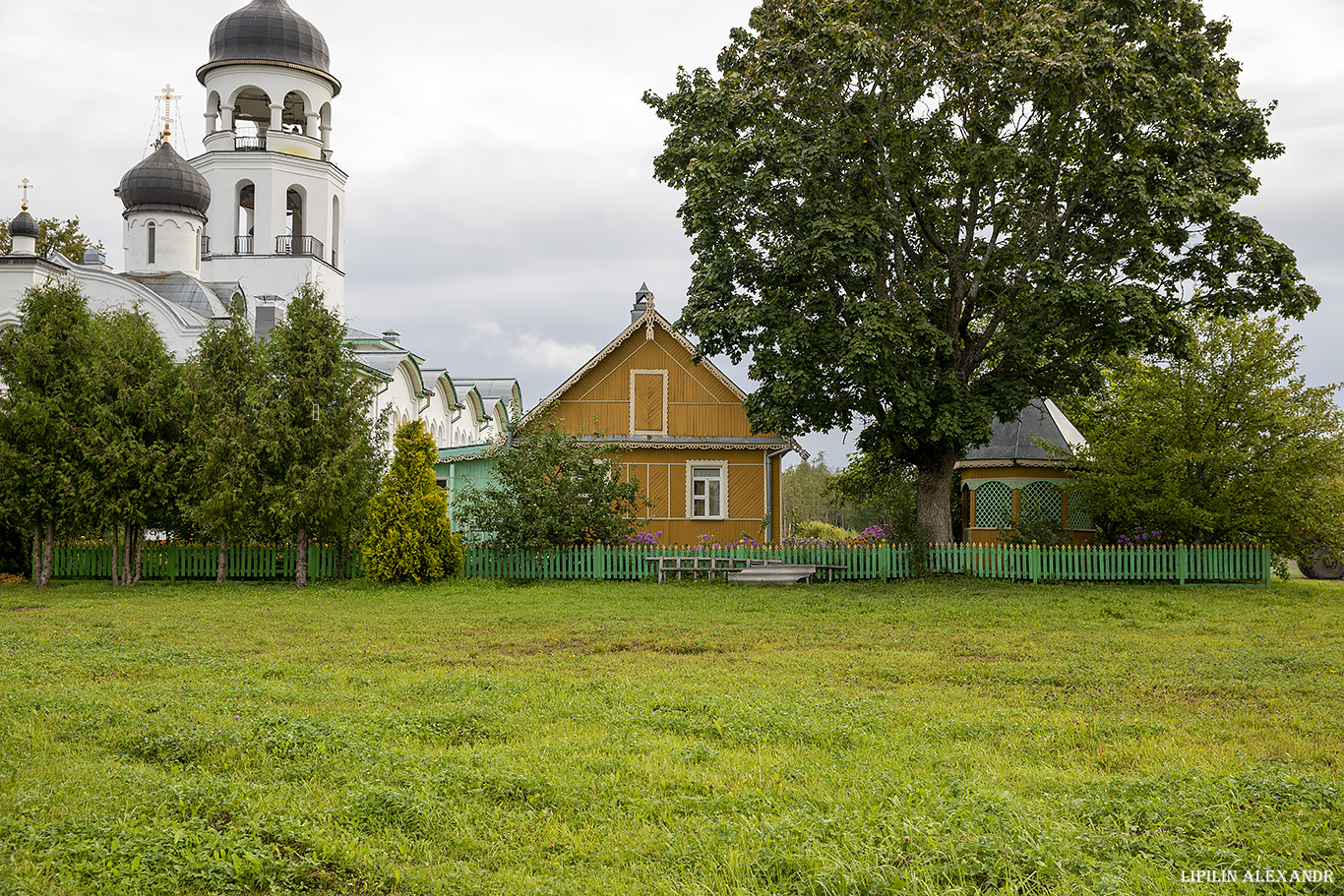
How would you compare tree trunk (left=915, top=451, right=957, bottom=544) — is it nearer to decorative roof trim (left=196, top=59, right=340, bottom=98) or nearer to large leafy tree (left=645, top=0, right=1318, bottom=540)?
large leafy tree (left=645, top=0, right=1318, bottom=540)

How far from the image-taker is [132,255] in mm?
39906

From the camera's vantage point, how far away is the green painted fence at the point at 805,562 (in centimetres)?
A: 2308

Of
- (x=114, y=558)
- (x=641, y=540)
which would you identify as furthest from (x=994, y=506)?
(x=114, y=558)

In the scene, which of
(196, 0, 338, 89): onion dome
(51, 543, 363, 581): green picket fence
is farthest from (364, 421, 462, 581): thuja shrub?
(196, 0, 338, 89): onion dome

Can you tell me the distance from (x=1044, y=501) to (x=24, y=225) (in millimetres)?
34365

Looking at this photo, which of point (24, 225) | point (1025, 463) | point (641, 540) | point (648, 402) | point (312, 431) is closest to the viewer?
point (312, 431)

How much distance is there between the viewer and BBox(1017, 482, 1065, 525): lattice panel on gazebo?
90.2ft

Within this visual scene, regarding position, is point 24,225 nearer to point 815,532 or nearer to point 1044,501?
point 815,532

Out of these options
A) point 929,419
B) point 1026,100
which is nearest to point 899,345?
point 929,419

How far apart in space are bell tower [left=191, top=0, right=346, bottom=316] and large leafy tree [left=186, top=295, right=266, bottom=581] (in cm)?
2053

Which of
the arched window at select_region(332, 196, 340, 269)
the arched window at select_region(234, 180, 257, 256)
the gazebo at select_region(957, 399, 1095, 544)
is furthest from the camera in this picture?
the arched window at select_region(332, 196, 340, 269)

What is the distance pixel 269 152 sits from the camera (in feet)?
141

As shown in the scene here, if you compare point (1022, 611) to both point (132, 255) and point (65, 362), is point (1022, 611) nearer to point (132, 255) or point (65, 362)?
point (65, 362)

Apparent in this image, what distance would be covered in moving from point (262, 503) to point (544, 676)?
14.3 meters
